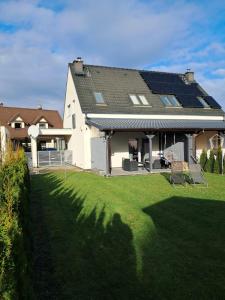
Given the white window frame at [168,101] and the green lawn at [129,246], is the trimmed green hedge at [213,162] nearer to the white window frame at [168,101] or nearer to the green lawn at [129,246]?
the white window frame at [168,101]

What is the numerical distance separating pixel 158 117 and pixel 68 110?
346 inches

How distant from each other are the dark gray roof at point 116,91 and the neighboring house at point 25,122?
12821mm

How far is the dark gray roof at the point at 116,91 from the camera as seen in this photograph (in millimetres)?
22188

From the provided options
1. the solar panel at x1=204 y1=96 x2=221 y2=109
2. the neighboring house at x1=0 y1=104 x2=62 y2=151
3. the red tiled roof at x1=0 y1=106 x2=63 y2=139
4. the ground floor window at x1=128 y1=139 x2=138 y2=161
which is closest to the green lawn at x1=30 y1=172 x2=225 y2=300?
the ground floor window at x1=128 y1=139 x2=138 y2=161

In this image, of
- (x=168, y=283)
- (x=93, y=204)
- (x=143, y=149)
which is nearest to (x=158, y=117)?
(x=143, y=149)

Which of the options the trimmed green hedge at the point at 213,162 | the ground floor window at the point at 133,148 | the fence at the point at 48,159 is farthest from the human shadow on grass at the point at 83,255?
the fence at the point at 48,159

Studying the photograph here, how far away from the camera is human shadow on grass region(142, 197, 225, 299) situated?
15.3ft

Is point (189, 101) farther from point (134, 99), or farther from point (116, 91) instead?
point (116, 91)

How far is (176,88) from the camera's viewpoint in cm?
2691

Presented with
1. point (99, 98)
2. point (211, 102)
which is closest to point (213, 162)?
point (99, 98)

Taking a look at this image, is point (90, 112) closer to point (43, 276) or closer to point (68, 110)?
point (68, 110)

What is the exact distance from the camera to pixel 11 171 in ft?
27.0

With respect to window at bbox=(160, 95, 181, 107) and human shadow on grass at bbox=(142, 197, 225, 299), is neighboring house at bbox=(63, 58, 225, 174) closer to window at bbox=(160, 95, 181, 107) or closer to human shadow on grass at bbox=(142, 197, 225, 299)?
window at bbox=(160, 95, 181, 107)

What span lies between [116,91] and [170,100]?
4880 mm
